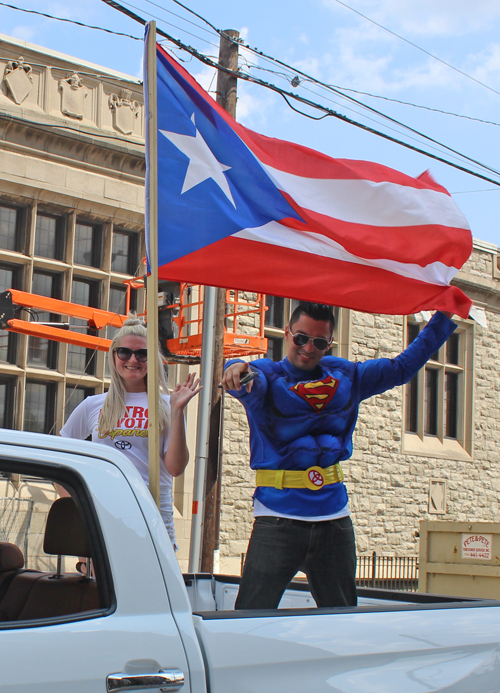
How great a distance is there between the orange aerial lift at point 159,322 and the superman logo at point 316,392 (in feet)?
22.4

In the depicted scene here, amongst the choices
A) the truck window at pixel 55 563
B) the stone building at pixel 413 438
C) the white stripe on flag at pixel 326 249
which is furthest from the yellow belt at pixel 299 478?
the stone building at pixel 413 438

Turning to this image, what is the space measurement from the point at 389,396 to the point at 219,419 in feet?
22.8

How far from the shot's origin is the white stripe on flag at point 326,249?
3.75m

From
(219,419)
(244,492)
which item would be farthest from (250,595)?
(244,492)

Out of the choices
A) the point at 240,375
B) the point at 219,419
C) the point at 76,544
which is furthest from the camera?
the point at 219,419

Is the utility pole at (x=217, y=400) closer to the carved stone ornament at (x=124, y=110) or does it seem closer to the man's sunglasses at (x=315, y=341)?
the carved stone ornament at (x=124, y=110)

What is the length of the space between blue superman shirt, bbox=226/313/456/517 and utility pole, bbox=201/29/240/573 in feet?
20.2

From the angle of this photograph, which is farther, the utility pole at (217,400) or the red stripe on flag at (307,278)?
the utility pole at (217,400)

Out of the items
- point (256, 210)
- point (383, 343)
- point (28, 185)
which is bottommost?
point (256, 210)

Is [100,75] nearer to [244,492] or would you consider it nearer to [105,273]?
[105,273]

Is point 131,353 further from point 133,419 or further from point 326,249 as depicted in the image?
point 326,249

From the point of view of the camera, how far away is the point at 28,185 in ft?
37.7

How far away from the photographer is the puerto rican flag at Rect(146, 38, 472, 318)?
11.4 ft

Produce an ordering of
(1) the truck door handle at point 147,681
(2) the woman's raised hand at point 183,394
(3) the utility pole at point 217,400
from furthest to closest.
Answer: (3) the utility pole at point 217,400 < (2) the woman's raised hand at point 183,394 < (1) the truck door handle at point 147,681
